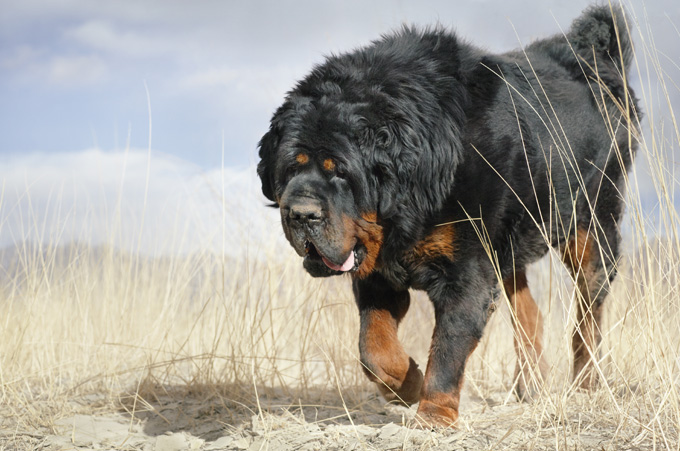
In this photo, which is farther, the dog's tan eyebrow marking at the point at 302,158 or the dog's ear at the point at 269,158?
the dog's ear at the point at 269,158

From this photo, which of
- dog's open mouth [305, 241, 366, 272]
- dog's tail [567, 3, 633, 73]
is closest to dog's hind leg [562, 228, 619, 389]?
dog's tail [567, 3, 633, 73]

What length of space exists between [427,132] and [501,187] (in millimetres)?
542

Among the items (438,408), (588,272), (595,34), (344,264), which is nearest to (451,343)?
(438,408)

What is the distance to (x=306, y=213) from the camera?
9.12 feet

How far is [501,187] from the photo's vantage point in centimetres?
337

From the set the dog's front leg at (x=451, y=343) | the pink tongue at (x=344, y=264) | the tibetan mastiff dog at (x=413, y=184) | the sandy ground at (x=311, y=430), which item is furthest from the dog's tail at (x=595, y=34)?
the pink tongue at (x=344, y=264)

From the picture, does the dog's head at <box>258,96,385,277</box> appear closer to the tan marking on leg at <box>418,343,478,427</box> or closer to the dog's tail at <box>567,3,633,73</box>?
the tan marking on leg at <box>418,343,478,427</box>

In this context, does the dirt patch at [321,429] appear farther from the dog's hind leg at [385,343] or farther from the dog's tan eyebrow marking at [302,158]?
the dog's tan eyebrow marking at [302,158]

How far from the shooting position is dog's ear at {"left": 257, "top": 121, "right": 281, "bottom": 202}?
10.4 ft

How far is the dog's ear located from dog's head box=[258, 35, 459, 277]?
10mm

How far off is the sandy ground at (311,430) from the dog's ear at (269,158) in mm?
1065

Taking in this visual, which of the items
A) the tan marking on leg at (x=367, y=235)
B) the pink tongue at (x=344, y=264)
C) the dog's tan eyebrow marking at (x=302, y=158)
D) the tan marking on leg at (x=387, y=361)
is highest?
the dog's tan eyebrow marking at (x=302, y=158)

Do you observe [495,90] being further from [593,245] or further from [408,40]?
[593,245]

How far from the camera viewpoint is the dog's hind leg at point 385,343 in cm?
317
